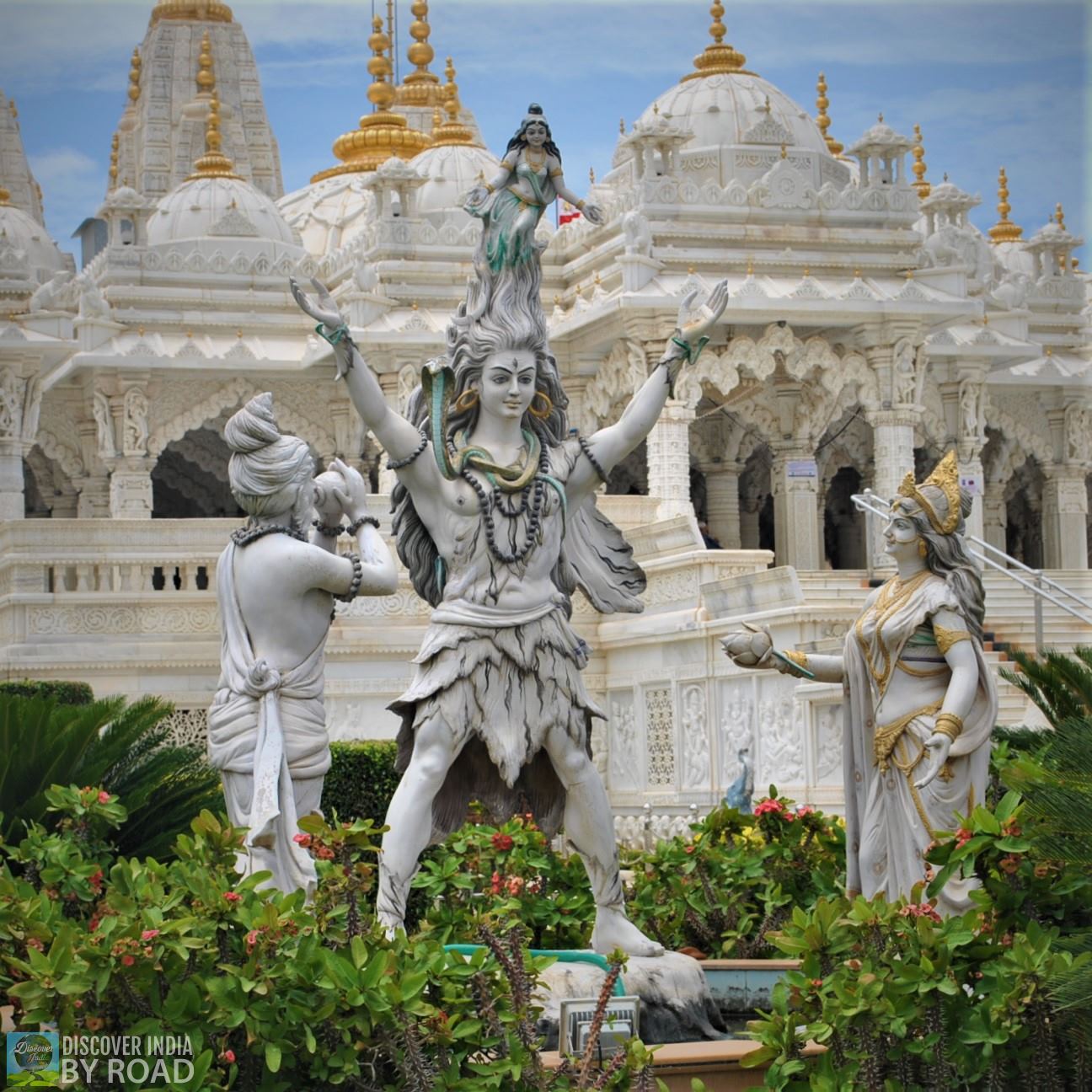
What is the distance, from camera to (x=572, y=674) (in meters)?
7.02

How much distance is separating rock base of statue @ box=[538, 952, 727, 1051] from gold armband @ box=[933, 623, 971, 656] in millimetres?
1391

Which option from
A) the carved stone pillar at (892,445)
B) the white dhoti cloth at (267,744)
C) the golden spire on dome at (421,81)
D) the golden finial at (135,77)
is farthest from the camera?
the golden finial at (135,77)

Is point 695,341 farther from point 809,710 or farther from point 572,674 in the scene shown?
point 809,710

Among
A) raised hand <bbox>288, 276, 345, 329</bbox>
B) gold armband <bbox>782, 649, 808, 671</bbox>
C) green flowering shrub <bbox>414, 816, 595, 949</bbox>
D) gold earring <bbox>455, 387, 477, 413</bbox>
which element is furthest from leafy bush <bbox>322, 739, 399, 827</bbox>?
raised hand <bbox>288, 276, 345, 329</bbox>

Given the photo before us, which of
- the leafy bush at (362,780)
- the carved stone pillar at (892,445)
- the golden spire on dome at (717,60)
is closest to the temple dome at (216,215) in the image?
the golden spire on dome at (717,60)

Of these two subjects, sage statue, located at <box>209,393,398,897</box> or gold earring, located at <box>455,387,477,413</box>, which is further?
gold earring, located at <box>455,387,477,413</box>

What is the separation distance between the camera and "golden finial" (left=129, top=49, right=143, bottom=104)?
40.7m

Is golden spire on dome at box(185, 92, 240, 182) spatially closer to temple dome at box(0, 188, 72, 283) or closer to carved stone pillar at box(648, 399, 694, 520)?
temple dome at box(0, 188, 72, 283)

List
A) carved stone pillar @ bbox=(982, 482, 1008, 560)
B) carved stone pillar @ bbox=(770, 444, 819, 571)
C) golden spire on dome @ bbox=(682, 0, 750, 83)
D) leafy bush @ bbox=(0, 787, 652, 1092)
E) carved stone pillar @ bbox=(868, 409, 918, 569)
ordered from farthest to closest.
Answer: carved stone pillar @ bbox=(982, 482, 1008, 560), golden spire on dome @ bbox=(682, 0, 750, 83), carved stone pillar @ bbox=(770, 444, 819, 571), carved stone pillar @ bbox=(868, 409, 918, 569), leafy bush @ bbox=(0, 787, 652, 1092)

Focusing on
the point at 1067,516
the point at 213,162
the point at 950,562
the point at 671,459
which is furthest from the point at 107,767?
the point at 213,162

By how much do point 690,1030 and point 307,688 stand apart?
156cm

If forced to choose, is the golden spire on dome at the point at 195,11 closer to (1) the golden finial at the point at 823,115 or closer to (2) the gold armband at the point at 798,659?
(1) the golden finial at the point at 823,115

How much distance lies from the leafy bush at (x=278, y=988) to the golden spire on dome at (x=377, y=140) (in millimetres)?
30100

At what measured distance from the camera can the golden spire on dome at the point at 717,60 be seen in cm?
2908
